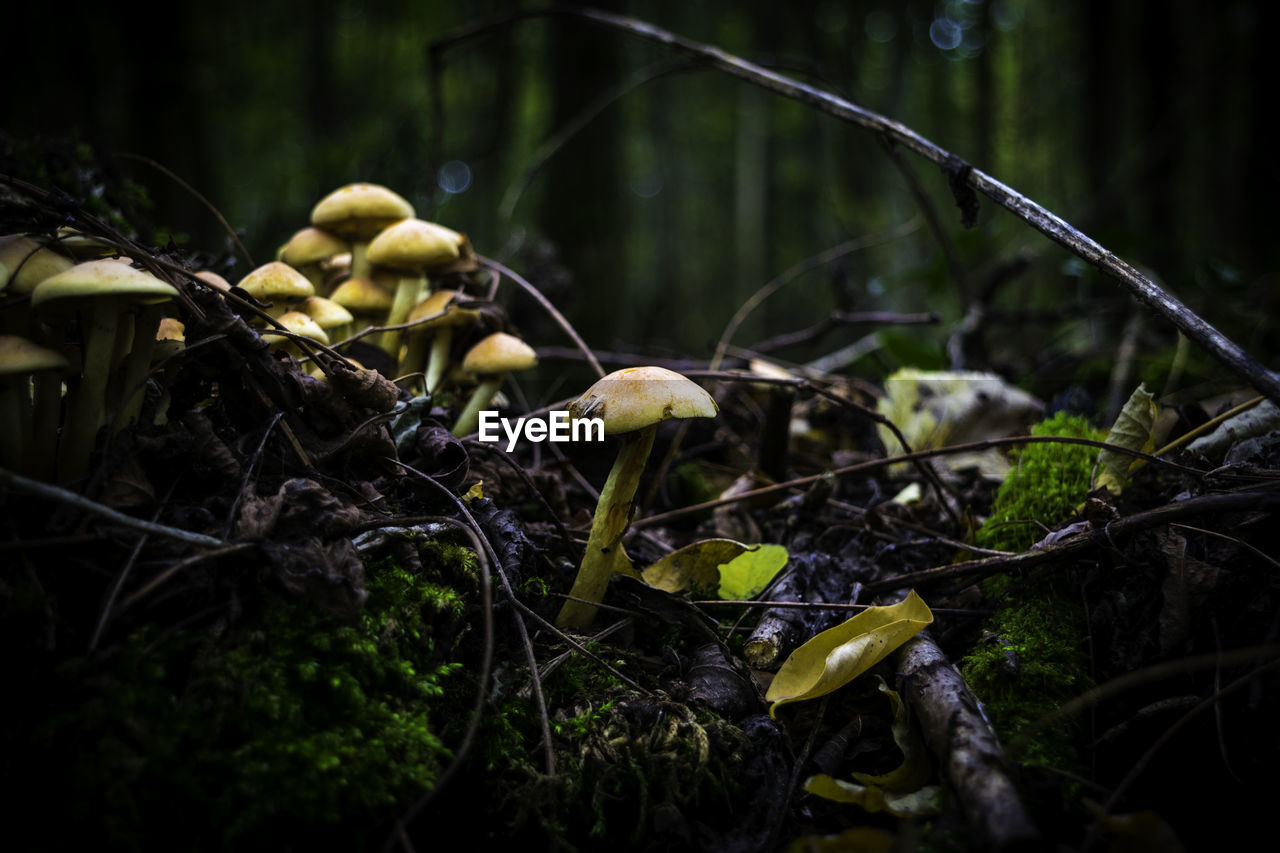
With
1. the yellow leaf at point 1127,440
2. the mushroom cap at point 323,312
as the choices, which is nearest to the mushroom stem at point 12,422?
the mushroom cap at point 323,312

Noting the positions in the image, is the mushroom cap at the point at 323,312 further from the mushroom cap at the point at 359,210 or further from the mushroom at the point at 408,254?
the mushroom cap at the point at 359,210

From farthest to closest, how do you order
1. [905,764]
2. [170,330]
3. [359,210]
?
1. [359,210]
2. [170,330]
3. [905,764]

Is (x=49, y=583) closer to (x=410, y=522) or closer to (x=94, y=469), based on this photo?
(x=94, y=469)

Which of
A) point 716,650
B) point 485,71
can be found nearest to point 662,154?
point 485,71

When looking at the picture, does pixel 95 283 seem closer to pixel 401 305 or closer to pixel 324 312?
pixel 324 312

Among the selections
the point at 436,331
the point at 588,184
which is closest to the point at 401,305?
the point at 436,331
